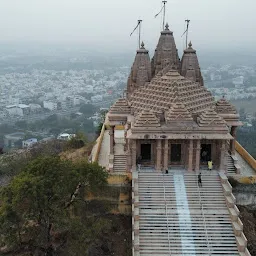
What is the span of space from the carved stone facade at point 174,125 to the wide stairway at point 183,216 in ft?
3.32

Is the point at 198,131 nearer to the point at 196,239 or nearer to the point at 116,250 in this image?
the point at 196,239

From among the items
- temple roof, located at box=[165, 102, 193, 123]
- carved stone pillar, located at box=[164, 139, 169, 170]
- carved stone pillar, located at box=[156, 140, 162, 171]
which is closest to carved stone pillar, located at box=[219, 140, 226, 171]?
temple roof, located at box=[165, 102, 193, 123]

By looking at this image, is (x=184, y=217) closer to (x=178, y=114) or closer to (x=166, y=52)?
(x=178, y=114)

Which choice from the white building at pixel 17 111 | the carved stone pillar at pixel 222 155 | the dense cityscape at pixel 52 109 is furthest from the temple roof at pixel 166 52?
the white building at pixel 17 111

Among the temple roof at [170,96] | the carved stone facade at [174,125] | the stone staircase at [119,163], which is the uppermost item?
the temple roof at [170,96]

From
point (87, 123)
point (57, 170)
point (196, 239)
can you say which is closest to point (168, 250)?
point (196, 239)

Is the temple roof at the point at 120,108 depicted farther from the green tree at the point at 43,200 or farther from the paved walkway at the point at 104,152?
the green tree at the point at 43,200

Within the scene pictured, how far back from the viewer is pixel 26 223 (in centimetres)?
1762

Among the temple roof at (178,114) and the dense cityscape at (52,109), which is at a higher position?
the temple roof at (178,114)

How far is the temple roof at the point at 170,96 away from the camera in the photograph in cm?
2283

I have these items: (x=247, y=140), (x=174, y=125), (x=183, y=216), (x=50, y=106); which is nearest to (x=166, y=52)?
(x=174, y=125)

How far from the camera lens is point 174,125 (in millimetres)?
21281

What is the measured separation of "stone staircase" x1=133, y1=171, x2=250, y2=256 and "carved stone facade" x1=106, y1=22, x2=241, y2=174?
1.08 m

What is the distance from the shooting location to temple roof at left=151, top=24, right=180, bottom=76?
1173 inches
